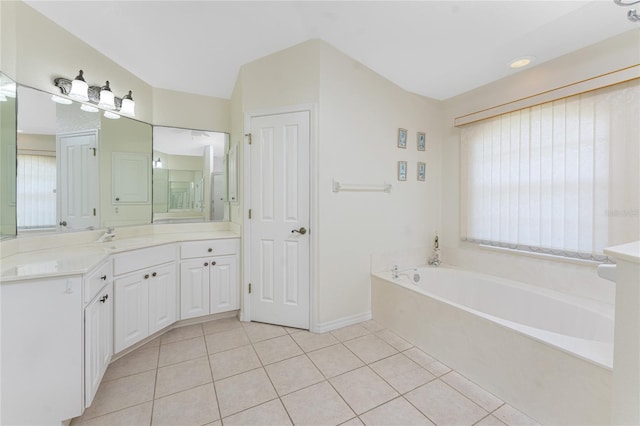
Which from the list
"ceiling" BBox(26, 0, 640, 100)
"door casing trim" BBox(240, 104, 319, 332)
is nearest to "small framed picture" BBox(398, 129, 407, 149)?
"ceiling" BBox(26, 0, 640, 100)

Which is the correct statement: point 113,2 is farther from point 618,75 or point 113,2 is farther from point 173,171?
point 618,75

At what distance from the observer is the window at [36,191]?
1668 mm

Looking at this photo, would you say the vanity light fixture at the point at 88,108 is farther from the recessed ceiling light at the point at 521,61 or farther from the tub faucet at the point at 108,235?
the recessed ceiling light at the point at 521,61

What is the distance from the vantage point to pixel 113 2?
5.68 ft

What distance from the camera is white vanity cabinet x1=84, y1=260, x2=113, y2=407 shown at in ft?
4.36

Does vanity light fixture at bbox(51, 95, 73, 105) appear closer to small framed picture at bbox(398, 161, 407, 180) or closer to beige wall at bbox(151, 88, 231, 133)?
beige wall at bbox(151, 88, 231, 133)

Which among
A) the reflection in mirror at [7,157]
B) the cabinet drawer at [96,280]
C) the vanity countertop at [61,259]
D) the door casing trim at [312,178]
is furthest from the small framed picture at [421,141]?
the reflection in mirror at [7,157]

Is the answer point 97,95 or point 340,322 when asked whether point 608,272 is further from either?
point 97,95

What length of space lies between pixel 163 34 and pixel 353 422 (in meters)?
2.96

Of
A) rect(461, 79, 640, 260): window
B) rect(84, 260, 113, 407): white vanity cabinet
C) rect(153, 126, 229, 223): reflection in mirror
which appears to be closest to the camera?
rect(84, 260, 113, 407): white vanity cabinet

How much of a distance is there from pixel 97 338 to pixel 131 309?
464 millimetres

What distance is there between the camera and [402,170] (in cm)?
277

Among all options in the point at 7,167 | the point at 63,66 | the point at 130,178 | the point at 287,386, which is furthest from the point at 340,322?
the point at 63,66

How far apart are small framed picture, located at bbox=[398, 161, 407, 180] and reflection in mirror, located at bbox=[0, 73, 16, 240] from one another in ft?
9.82
